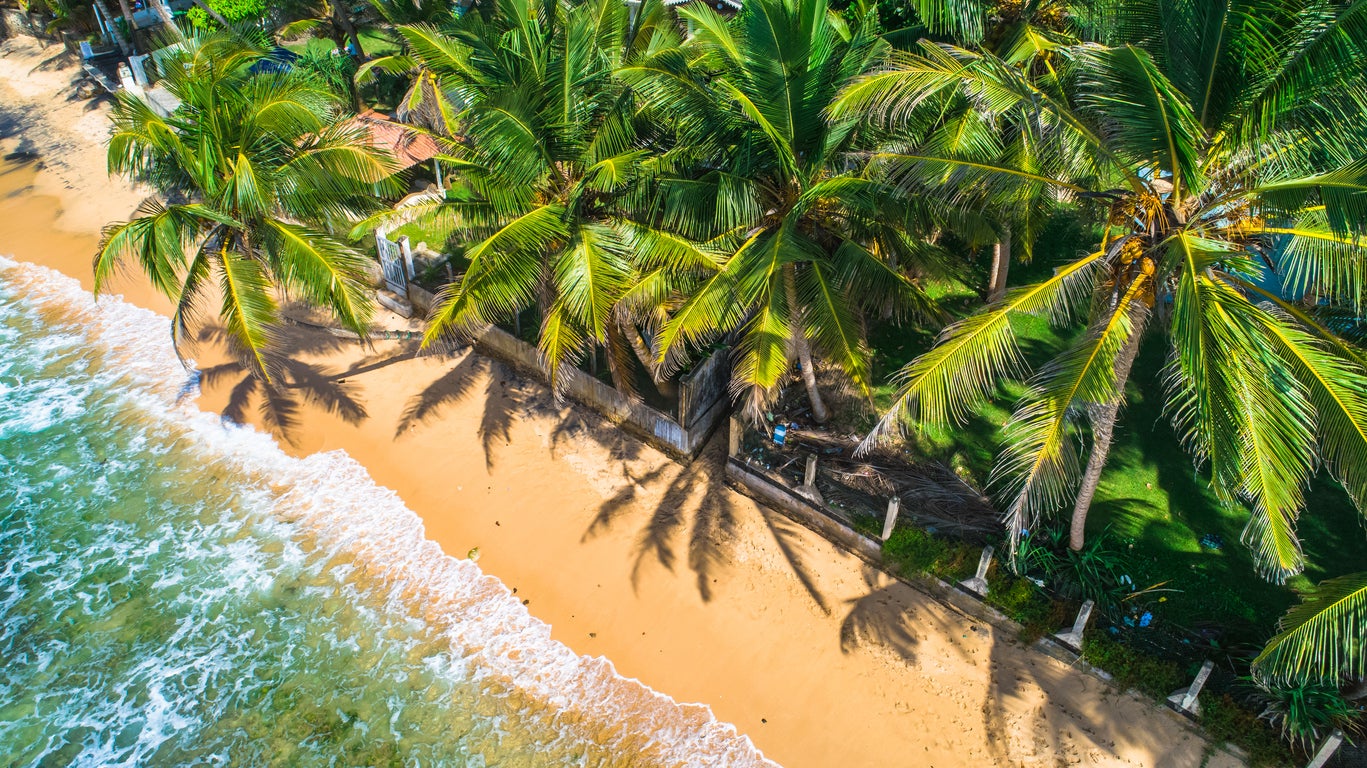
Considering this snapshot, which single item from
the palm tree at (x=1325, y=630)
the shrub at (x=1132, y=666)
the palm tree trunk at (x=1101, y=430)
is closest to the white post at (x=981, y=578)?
the palm tree trunk at (x=1101, y=430)

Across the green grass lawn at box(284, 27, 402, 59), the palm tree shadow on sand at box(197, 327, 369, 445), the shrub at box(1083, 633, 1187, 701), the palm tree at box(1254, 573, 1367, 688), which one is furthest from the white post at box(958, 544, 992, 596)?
the green grass lawn at box(284, 27, 402, 59)

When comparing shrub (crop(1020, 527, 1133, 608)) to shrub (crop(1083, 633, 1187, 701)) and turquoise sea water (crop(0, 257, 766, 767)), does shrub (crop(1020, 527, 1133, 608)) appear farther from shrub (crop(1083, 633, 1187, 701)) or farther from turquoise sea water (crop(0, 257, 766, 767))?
turquoise sea water (crop(0, 257, 766, 767))

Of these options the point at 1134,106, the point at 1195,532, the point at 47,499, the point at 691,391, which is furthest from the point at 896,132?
the point at 47,499

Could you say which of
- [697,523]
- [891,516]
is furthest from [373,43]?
[891,516]

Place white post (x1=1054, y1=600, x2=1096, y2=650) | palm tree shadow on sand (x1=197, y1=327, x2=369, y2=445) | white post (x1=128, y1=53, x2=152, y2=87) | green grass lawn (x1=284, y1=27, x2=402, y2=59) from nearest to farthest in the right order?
white post (x1=1054, y1=600, x2=1096, y2=650) < palm tree shadow on sand (x1=197, y1=327, x2=369, y2=445) < green grass lawn (x1=284, y1=27, x2=402, y2=59) < white post (x1=128, y1=53, x2=152, y2=87)

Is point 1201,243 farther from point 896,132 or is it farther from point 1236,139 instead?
point 896,132

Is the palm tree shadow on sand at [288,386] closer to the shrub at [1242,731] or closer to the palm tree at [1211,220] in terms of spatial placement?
the palm tree at [1211,220]
